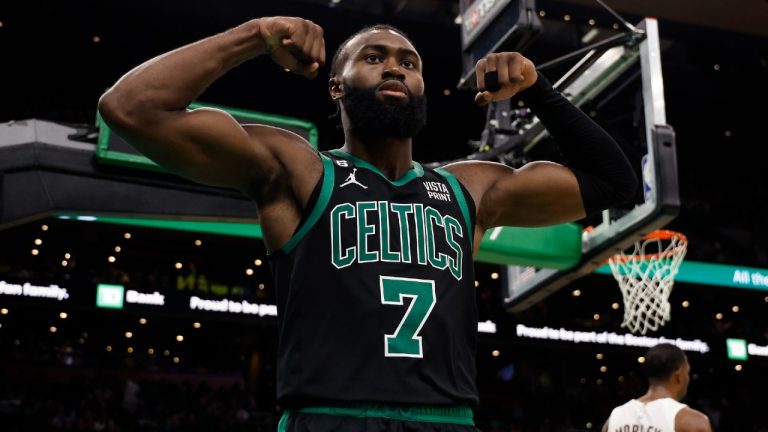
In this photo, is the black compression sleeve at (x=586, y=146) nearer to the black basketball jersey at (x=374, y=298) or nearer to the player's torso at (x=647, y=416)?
the black basketball jersey at (x=374, y=298)

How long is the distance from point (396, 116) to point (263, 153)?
0.38 metres

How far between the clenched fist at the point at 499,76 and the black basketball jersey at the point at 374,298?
37 cm

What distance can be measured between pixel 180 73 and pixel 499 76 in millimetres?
906

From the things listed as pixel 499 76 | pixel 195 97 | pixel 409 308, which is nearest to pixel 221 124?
pixel 195 97

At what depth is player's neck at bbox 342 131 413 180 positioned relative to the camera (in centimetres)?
263

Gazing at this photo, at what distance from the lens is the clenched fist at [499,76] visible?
2660 millimetres

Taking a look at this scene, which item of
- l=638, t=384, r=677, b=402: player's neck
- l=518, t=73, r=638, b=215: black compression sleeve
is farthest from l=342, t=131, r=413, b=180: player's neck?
l=638, t=384, r=677, b=402: player's neck

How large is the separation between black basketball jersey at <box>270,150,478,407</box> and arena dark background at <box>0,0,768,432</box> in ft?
32.7

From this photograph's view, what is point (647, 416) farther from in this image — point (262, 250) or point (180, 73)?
point (262, 250)

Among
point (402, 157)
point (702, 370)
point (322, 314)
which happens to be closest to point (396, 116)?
point (402, 157)

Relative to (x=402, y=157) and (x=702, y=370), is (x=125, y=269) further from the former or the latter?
(x=402, y=157)

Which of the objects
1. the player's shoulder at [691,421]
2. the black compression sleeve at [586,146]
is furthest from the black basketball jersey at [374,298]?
the player's shoulder at [691,421]

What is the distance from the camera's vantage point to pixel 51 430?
1303 centimetres

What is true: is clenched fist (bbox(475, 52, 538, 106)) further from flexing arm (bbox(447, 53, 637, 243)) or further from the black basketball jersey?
the black basketball jersey
